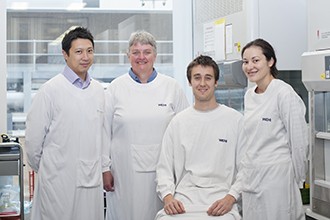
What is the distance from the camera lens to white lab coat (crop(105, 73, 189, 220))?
2654 millimetres

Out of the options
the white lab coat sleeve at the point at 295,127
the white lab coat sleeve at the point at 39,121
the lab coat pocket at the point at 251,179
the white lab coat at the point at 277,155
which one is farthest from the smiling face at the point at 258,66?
the white lab coat sleeve at the point at 39,121

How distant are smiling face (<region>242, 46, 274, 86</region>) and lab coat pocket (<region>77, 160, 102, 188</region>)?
89cm

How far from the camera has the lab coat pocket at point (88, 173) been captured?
8.13 ft

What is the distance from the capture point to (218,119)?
2416mm

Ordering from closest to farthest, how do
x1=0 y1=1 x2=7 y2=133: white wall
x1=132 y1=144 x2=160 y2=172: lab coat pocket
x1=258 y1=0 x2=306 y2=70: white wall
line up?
1. x1=132 y1=144 x2=160 y2=172: lab coat pocket
2. x1=258 y1=0 x2=306 y2=70: white wall
3. x1=0 y1=1 x2=7 y2=133: white wall

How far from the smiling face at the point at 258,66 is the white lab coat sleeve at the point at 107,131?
776 mm

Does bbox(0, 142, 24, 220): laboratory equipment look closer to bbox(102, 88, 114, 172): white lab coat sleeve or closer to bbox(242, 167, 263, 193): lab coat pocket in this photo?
bbox(102, 88, 114, 172): white lab coat sleeve

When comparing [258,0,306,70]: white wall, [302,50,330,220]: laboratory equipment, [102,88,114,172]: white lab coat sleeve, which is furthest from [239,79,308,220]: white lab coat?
[102,88,114,172]: white lab coat sleeve

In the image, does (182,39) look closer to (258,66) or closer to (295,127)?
(258,66)

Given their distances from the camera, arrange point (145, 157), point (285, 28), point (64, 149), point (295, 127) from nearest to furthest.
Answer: point (295, 127), point (64, 149), point (145, 157), point (285, 28)

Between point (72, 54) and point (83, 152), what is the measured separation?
493 mm

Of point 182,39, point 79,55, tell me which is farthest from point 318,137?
point 182,39

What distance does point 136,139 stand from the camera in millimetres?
2658

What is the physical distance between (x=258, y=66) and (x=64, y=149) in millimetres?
1020
